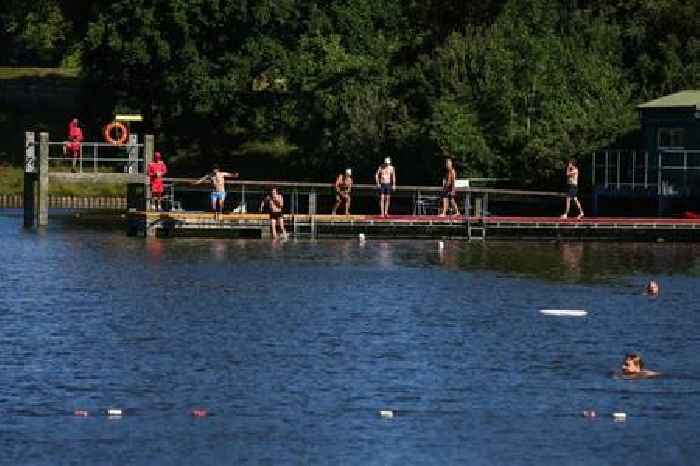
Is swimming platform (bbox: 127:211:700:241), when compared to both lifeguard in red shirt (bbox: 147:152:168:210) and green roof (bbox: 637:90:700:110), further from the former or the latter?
green roof (bbox: 637:90:700:110)

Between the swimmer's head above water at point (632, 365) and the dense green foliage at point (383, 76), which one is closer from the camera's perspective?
the swimmer's head above water at point (632, 365)

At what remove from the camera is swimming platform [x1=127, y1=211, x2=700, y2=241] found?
78.9m

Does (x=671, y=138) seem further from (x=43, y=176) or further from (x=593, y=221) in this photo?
(x=43, y=176)

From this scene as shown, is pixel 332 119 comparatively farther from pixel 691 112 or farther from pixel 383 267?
pixel 383 267

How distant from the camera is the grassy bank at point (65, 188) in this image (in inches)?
4449

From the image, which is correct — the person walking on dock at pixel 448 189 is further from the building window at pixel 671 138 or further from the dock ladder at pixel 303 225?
the building window at pixel 671 138

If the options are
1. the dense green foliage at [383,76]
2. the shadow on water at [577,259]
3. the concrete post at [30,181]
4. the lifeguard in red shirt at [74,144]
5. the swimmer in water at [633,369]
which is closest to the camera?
the swimmer in water at [633,369]

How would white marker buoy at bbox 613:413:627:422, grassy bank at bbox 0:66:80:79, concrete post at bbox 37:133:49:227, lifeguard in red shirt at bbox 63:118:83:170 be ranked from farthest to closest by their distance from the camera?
grassy bank at bbox 0:66:80:79 < concrete post at bbox 37:133:49:227 < lifeguard in red shirt at bbox 63:118:83:170 < white marker buoy at bbox 613:413:627:422

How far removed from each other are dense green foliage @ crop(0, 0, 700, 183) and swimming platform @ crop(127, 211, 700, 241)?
33.4 feet

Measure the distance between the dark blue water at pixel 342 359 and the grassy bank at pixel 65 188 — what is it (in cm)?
4052

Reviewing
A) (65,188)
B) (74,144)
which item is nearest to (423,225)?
(74,144)

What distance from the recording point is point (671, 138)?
289 feet

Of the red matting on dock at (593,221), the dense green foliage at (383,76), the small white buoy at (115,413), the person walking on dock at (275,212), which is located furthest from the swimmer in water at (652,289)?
the dense green foliage at (383,76)

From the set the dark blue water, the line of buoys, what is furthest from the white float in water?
the line of buoys
